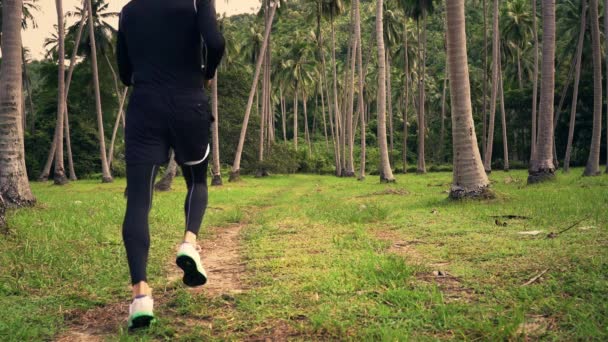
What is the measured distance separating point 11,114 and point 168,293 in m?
9.07

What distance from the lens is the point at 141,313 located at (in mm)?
3158

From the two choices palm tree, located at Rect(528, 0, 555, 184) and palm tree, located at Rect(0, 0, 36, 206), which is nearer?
palm tree, located at Rect(0, 0, 36, 206)

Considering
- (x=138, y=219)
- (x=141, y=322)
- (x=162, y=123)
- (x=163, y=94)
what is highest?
(x=163, y=94)

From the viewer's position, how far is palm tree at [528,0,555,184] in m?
16.8

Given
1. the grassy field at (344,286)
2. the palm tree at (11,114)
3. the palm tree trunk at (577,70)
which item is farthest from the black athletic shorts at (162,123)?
the palm tree trunk at (577,70)

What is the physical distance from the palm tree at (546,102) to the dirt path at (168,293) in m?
13.5

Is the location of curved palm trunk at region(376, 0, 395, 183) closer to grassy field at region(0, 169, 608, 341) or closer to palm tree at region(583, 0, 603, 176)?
palm tree at region(583, 0, 603, 176)

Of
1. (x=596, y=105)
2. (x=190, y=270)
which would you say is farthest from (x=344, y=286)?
(x=596, y=105)

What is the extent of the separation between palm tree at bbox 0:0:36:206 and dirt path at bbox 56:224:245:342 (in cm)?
654

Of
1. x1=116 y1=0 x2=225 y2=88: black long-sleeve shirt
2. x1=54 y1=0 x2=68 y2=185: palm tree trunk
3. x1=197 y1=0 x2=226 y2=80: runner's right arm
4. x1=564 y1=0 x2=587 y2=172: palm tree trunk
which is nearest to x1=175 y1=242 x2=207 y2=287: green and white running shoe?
x1=116 y1=0 x2=225 y2=88: black long-sleeve shirt

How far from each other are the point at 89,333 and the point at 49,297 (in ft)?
3.26

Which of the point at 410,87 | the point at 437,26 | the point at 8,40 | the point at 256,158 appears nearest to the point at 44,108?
the point at 256,158

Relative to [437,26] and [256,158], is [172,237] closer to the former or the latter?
[256,158]

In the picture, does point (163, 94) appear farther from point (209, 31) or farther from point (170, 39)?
point (209, 31)
